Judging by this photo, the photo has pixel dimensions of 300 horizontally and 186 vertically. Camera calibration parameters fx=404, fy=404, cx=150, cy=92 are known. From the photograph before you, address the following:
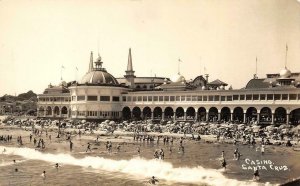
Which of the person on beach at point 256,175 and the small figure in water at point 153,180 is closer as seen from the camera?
the small figure in water at point 153,180

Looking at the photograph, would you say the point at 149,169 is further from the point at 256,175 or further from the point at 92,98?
the point at 92,98

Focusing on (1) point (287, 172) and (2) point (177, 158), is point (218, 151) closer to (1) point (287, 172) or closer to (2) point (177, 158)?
(2) point (177, 158)

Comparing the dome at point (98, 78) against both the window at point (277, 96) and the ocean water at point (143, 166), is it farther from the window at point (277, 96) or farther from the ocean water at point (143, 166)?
the ocean water at point (143, 166)

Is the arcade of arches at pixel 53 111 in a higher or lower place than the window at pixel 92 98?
lower

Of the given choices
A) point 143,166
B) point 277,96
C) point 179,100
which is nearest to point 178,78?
point 179,100

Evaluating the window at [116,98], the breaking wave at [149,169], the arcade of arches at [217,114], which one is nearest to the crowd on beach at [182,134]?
the breaking wave at [149,169]

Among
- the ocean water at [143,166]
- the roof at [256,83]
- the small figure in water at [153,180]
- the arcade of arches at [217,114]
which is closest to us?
the small figure in water at [153,180]

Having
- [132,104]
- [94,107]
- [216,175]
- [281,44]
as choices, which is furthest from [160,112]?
[281,44]
